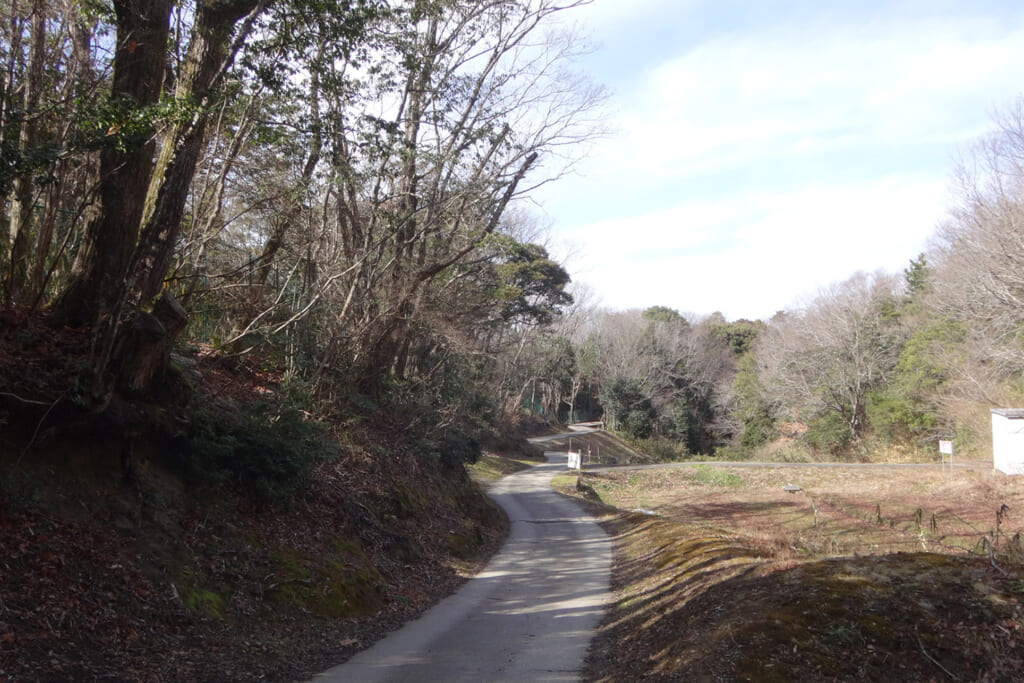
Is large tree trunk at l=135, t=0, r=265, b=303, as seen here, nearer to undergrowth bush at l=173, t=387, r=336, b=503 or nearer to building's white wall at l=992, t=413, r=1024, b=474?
undergrowth bush at l=173, t=387, r=336, b=503

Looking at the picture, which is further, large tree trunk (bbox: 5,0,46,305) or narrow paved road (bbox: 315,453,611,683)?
large tree trunk (bbox: 5,0,46,305)

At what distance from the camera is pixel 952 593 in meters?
7.08

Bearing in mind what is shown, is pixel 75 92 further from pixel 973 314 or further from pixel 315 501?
pixel 973 314

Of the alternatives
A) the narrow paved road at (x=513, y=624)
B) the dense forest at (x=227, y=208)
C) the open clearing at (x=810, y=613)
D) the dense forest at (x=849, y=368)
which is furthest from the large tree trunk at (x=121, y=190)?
the dense forest at (x=849, y=368)

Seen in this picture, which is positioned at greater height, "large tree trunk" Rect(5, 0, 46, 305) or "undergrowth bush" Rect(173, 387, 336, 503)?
"large tree trunk" Rect(5, 0, 46, 305)

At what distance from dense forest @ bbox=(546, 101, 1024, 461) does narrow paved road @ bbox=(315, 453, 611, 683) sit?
2280 cm

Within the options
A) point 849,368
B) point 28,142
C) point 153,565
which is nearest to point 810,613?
point 153,565

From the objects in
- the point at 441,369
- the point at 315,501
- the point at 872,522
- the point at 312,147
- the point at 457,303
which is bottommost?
the point at 872,522

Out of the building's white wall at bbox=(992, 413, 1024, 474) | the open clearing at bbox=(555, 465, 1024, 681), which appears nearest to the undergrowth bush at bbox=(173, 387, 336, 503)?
the open clearing at bbox=(555, 465, 1024, 681)

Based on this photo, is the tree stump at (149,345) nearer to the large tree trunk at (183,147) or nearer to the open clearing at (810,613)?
the large tree trunk at (183,147)

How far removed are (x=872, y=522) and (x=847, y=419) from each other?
28.6 metres

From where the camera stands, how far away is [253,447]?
37.5 ft

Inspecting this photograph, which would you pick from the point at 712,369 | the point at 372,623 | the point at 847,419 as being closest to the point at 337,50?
the point at 372,623

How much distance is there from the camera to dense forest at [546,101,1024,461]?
1288 inches
